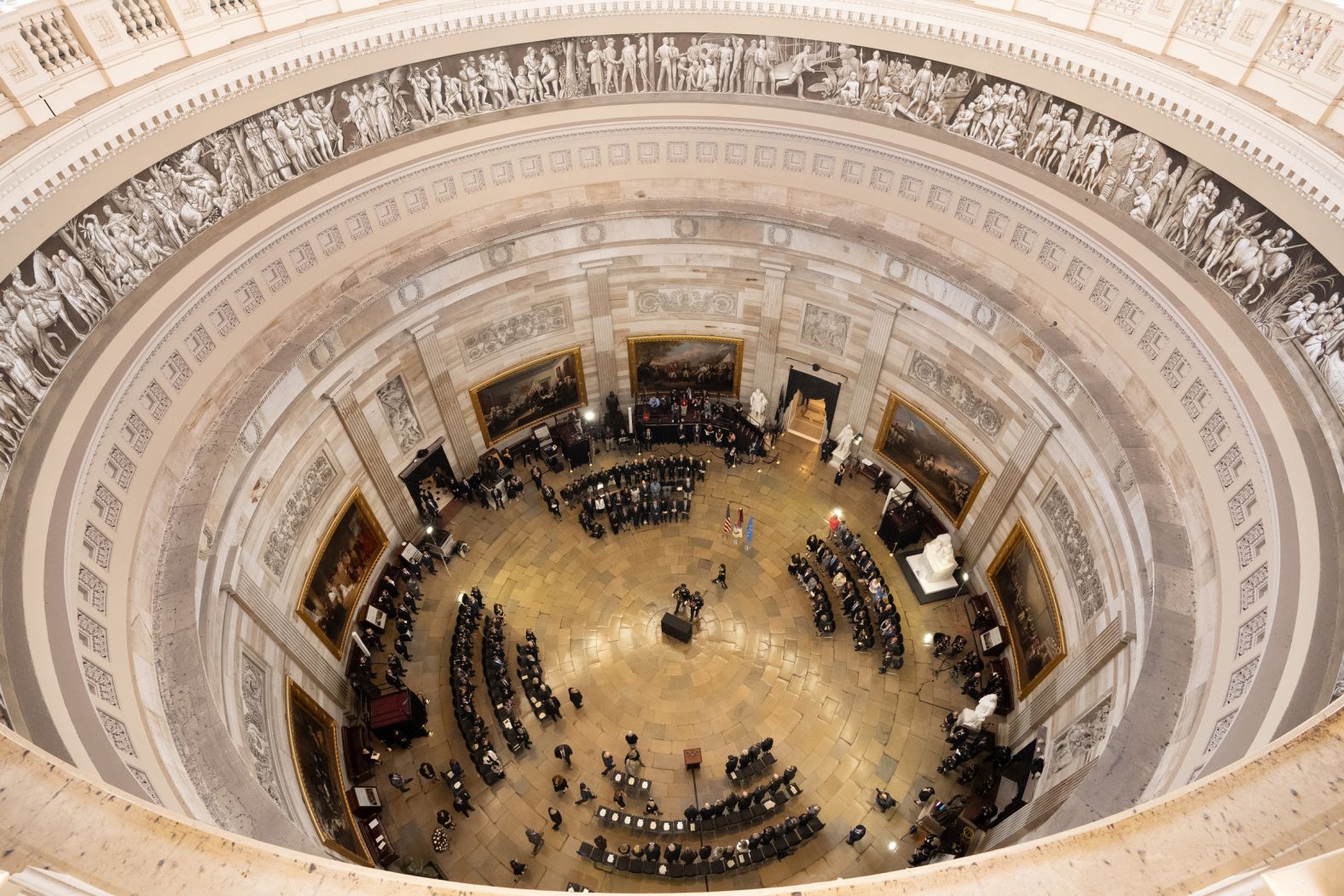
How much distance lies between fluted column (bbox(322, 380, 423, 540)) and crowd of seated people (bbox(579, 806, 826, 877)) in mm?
9688

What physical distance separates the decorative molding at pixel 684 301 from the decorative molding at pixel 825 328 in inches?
80.8

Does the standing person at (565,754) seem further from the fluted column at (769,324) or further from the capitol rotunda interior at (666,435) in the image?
the fluted column at (769,324)

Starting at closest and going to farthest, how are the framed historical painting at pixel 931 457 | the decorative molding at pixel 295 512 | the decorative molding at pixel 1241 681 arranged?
the decorative molding at pixel 1241 681, the decorative molding at pixel 295 512, the framed historical painting at pixel 931 457

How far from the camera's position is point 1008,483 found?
672 inches

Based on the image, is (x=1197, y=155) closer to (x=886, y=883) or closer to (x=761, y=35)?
(x=761, y=35)

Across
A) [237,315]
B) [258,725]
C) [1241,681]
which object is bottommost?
[258,725]

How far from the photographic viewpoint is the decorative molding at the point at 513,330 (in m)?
19.1

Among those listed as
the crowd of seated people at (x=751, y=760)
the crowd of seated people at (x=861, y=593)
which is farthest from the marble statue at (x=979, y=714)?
the crowd of seated people at (x=751, y=760)

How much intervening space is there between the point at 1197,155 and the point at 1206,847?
40.3ft

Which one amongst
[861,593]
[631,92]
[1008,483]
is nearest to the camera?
[1008,483]

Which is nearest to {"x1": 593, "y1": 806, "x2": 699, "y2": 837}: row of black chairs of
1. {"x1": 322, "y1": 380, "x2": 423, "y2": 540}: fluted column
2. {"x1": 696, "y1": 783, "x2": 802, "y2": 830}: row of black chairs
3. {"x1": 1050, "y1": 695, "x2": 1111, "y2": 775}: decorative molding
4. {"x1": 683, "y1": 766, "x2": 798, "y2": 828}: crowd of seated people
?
{"x1": 683, "y1": 766, "x2": 798, "y2": 828}: crowd of seated people

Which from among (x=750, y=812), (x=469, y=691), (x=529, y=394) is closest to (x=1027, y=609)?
(x=750, y=812)

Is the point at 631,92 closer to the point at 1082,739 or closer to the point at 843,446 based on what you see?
the point at 843,446

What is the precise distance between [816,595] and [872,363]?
21.0ft
